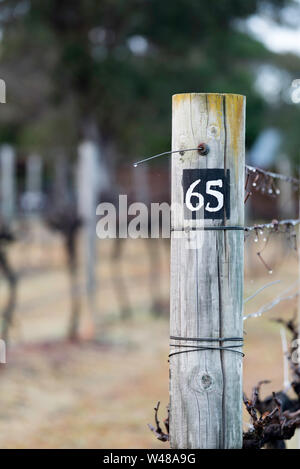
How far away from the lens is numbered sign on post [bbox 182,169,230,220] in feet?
7.64

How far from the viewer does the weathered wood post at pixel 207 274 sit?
2336 mm

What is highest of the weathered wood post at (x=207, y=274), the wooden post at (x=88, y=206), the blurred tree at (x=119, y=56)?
the blurred tree at (x=119, y=56)

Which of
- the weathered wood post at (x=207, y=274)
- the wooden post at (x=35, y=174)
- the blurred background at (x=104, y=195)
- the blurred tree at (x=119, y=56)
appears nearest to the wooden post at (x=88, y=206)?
the blurred background at (x=104, y=195)

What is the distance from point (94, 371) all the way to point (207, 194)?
5871 millimetres

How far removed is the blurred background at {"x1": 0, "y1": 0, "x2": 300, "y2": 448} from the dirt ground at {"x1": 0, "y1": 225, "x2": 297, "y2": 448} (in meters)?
0.02

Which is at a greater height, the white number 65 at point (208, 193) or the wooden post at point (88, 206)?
the wooden post at point (88, 206)

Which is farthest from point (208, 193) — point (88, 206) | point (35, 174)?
point (35, 174)

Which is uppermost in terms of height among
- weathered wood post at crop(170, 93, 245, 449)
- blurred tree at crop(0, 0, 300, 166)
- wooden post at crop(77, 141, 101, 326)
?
blurred tree at crop(0, 0, 300, 166)

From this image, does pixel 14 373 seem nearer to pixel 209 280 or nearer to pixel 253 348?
pixel 253 348

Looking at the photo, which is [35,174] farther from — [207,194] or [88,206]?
[207,194]

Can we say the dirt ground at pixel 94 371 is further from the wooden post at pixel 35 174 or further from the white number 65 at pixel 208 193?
the wooden post at pixel 35 174

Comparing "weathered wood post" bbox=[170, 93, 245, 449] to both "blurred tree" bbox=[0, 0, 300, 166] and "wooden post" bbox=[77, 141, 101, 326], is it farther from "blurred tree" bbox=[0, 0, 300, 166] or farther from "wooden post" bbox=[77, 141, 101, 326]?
"blurred tree" bbox=[0, 0, 300, 166]

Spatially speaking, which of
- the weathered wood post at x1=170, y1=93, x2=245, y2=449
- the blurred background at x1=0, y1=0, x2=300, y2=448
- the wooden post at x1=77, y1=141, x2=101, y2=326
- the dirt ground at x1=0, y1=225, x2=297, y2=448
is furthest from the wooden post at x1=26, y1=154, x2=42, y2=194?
the weathered wood post at x1=170, y1=93, x2=245, y2=449

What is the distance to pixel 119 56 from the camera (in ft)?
68.3
